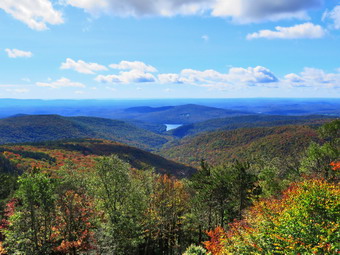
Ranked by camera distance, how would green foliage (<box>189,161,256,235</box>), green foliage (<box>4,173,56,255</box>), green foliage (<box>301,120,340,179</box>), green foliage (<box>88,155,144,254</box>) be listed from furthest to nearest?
1. green foliage (<box>301,120,340,179</box>)
2. green foliage (<box>189,161,256,235</box>)
3. green foliage (<box>88,155,144,254</box>)
4. green foliage (<box>4,173,56,255</box>)

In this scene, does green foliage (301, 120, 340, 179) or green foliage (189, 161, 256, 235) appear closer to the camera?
green foliage (189, 161, 256, 235)

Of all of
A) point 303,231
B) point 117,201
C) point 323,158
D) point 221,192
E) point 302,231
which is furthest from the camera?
point 323,158

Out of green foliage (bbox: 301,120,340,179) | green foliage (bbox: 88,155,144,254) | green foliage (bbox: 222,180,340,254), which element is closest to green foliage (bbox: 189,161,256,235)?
green foliage (bbox: 88,155,144,254)

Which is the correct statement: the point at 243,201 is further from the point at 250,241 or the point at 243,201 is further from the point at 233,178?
the point at 250,241

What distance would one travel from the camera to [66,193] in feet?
97.2

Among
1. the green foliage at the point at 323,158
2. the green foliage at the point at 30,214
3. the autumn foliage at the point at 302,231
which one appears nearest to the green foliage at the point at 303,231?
the autumn foliage at the point at 302,231

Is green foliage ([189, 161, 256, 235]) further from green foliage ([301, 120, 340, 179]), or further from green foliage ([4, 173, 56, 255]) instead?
green foliage ([301, 120, 340, 179])

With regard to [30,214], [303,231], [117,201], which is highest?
[303,231]

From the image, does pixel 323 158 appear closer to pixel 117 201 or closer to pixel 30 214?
pixel 117 201

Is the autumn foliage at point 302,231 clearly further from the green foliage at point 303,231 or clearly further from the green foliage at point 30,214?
the green foliage at point 30,214

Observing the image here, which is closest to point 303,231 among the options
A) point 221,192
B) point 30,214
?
point 221,192

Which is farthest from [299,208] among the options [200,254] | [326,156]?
[326,156]

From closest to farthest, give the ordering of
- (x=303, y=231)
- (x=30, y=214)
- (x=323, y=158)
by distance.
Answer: (x=303, y=231) < (x=30, y=214) < (x=323, y=158)

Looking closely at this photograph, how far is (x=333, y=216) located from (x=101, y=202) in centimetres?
2682
